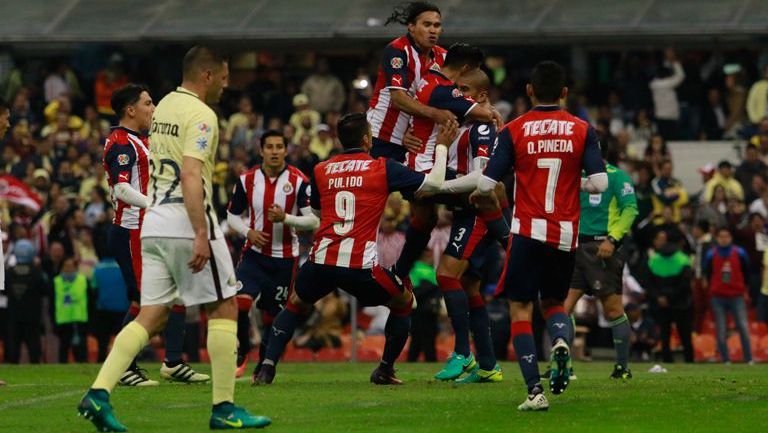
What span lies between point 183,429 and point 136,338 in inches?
26.4

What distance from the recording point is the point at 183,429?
11617 mm

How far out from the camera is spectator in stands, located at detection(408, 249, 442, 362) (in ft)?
80.7

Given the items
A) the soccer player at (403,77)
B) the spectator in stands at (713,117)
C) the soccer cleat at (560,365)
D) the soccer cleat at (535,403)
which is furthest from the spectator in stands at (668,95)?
the soccer cleat at (535,403)

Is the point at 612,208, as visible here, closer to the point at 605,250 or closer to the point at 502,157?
the point at 605,250

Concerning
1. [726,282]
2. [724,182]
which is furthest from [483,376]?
[724,182]

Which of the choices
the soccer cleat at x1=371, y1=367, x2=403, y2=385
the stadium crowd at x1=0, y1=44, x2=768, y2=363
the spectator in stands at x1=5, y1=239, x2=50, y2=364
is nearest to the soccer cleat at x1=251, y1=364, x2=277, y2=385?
the soccer cleat at x1=371, y1=367, x2=403, y2=385

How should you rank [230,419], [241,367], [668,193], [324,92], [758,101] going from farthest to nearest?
1. [324,92]
2. [758,101]
3. [668,193]
4. [241,367]
5. [230,419]

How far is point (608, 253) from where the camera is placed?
16.7 metres

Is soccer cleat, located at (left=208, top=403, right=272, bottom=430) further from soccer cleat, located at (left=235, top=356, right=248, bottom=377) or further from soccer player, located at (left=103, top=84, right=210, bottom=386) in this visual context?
soccer cleat, located at (left=235, top=356, right=248, bottom=377)

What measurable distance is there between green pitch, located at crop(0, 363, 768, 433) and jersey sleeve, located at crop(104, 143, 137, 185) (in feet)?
6.08

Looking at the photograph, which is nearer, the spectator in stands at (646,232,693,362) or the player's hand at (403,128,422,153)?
the player's hand at (403,128,422,153)

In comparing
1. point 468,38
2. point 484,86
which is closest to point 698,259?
point 468,38

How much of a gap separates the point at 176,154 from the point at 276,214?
503 cm

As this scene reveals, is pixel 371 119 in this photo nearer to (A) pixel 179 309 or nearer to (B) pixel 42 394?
(A) pixel 179 309
